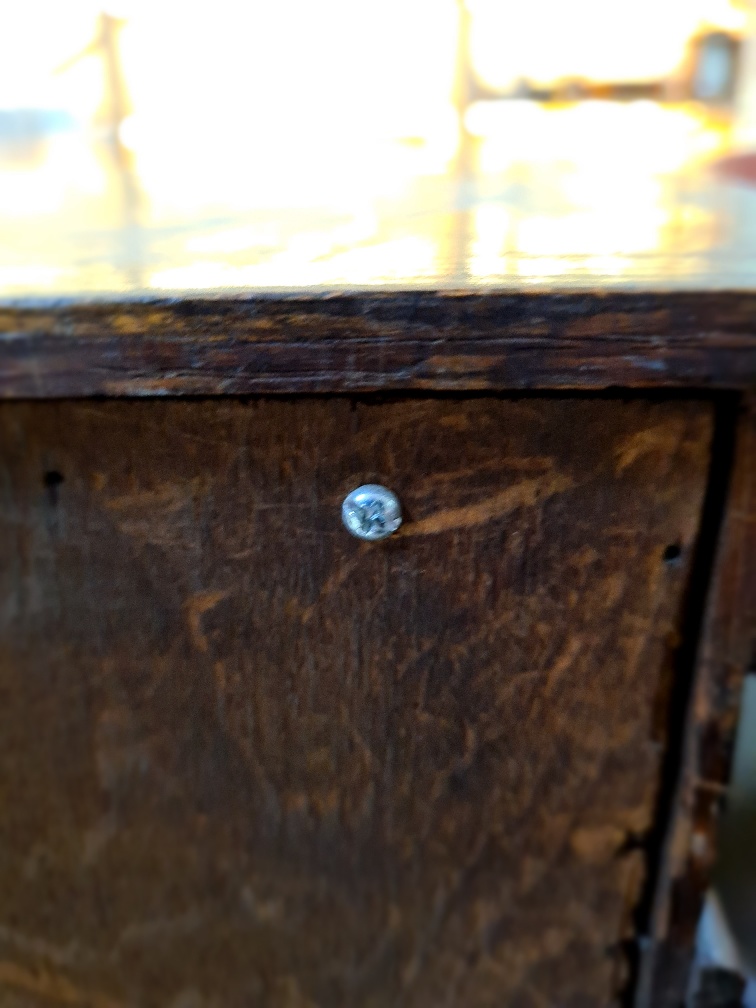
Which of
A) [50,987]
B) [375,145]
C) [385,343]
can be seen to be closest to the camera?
[385,343]

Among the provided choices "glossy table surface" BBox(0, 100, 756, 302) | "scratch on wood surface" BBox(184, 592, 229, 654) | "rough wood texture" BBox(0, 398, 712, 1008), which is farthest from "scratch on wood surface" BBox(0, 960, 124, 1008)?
"glossy table surface" BBox(0, 100, 756, 302)

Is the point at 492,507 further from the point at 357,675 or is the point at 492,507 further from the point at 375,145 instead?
the point at 375,145

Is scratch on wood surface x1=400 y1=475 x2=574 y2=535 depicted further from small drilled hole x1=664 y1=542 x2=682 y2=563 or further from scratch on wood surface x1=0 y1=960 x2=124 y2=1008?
scratch on wood surface x1=0 y1=960 x2=124 y2=1008

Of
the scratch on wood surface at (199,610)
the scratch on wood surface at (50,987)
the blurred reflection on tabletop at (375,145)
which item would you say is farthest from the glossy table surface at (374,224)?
the scratch on wood surface at (50,987)

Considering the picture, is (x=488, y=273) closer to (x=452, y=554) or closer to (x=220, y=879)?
(x=452, y=554)

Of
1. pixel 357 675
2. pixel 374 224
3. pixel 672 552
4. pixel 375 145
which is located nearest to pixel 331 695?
pixel 357 675

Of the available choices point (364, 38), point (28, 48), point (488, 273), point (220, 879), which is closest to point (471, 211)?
point (488, 273)

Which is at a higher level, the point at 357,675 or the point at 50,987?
the point at 357,675
